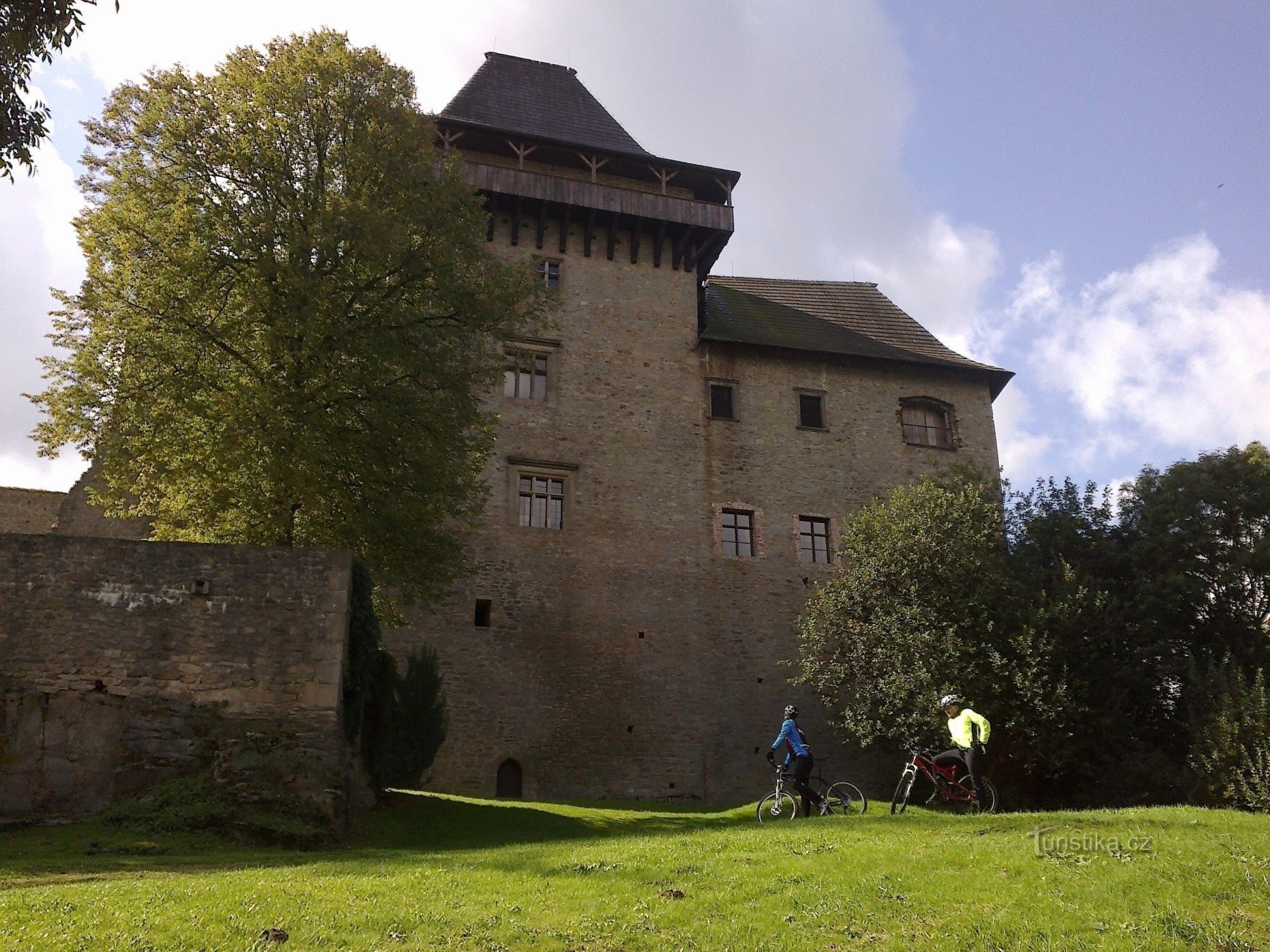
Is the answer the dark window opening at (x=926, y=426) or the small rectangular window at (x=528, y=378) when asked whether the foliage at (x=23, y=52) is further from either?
the dark window opening at (x=926, y=426)

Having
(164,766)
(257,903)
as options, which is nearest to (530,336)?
(164,766)

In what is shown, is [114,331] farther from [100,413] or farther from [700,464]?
[700,464]

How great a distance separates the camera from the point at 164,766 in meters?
12.3

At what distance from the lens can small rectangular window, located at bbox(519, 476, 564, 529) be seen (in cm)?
2352

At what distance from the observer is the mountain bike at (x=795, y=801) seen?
527 inches

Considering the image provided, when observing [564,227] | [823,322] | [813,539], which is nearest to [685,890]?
[813,539]

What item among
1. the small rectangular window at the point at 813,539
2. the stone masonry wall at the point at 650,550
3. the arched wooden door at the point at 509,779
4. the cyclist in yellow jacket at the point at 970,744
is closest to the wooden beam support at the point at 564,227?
the stone masonry wall at the point at 650,550

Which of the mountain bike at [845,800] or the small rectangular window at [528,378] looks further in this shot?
the small rectangular window at [528,378]

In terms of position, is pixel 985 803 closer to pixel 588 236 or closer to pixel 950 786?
pixel 950 786

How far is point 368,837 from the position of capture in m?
13.0

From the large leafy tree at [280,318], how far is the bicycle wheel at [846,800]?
7.32m

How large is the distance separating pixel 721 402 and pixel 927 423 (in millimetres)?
5981

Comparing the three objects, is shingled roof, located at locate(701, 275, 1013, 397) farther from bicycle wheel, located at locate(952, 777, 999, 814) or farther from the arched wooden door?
bicycle wheel, located at locate(952, 777, 999, 814)

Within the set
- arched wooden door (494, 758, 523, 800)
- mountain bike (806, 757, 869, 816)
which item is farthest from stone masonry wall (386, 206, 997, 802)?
mountain bike (806, 757, 869, 816)
